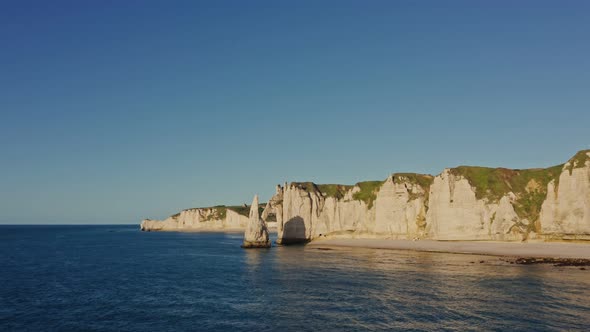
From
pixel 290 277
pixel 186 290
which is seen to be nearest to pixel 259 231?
pixel 290 277

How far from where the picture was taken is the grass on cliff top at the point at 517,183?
80438 millimetres

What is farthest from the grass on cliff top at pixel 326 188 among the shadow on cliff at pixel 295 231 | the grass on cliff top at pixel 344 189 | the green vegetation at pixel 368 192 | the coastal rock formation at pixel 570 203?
the coastal rock formation at pixel 570 203

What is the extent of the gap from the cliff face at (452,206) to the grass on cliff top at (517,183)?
17cm

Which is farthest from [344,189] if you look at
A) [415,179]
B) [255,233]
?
[255,233]

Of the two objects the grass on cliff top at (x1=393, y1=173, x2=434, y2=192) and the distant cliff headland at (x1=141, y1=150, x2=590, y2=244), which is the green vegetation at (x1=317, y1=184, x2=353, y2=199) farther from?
the grass on cliff top at (x1=393, y1=173, x2=434, y2=192)

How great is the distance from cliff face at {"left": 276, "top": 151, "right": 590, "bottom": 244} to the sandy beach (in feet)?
8.21

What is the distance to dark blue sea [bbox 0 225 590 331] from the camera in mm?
31906

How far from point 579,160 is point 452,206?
951 inches

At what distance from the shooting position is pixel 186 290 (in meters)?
45.8

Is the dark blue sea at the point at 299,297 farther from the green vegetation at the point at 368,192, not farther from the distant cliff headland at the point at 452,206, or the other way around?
the green vegetation at the point at 368,192

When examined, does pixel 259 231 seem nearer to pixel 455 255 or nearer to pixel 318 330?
pixel 455 255

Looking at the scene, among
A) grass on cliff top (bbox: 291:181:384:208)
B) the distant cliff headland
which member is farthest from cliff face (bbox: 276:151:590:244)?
grass on cliff top (bbox: 291:181:384:208)

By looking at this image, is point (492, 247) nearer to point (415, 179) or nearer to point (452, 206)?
point (452, 206)

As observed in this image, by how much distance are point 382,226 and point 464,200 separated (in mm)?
22703
